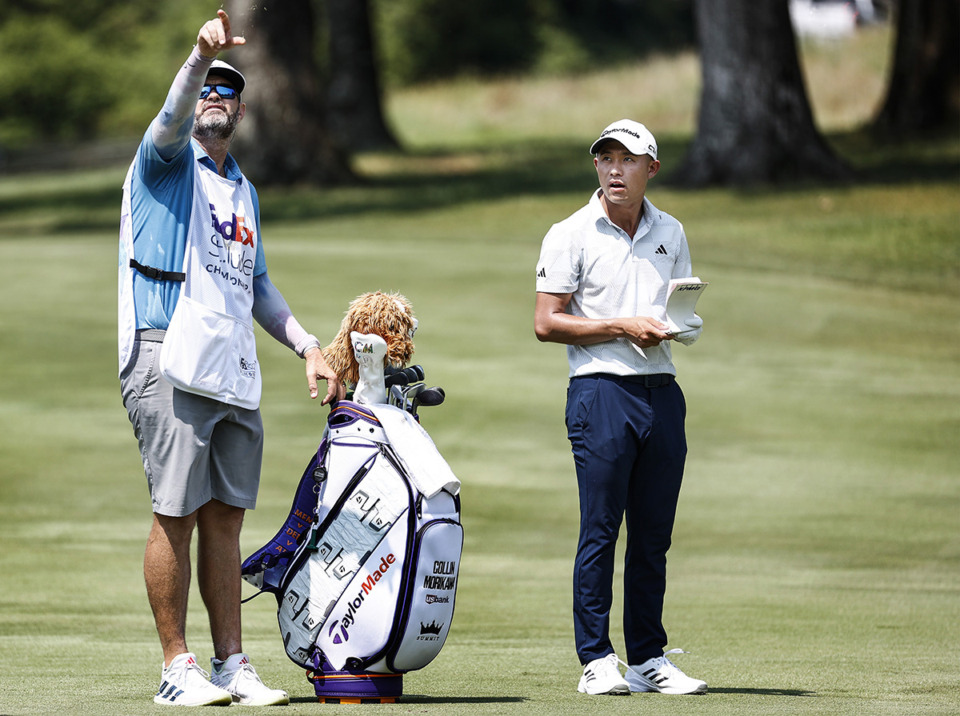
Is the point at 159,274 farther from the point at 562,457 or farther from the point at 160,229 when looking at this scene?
the point at 562,457

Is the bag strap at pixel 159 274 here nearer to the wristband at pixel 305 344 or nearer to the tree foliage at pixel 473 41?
the wristband at pixel 305 344

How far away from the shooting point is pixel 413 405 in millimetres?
5098

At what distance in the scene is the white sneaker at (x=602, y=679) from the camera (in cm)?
518

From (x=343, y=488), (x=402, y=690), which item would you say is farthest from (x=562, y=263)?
(x=402, y=690)

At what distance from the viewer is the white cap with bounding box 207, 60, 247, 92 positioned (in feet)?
16.4

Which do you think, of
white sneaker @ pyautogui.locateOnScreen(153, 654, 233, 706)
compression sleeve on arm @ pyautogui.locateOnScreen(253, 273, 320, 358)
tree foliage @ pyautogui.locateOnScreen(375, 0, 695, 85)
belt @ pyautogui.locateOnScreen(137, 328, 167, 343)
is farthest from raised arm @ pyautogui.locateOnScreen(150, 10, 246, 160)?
tree foliage @ pyautogui.locateOnScreen(375, 0, 695, 85)

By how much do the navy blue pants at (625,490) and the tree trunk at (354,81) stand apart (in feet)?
97.8

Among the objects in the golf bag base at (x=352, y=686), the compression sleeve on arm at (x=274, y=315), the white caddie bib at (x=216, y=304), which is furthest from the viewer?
the compression sleeve on arm at (x=274, y=315)

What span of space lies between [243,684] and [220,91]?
1896 millimetres

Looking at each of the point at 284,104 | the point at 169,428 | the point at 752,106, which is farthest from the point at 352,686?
the point at 284,104

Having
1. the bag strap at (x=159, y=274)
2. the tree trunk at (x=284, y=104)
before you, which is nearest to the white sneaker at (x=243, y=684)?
the bag strap at (x=159, y=274)

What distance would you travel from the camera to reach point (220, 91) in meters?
5.05

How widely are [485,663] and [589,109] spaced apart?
33.7 metres

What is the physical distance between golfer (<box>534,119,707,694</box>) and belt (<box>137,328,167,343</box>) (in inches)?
50.4
